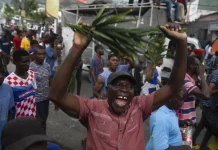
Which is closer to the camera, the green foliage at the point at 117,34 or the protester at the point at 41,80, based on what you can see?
the green foliage at the point at 117,34

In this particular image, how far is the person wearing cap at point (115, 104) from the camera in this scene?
218 cm

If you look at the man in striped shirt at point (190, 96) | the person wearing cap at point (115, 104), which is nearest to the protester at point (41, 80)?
the man in striped shirt at point (190, 96)

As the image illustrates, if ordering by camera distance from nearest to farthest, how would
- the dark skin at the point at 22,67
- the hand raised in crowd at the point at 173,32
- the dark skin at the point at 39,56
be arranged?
the hand raised in crowd at the point at 173,32 → the dark skin at the point at 22,67 → the dark skin at the point at 39,56

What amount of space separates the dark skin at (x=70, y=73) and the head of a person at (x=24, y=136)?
0.42m

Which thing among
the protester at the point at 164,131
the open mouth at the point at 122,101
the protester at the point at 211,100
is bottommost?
the protester at the point at 211,100

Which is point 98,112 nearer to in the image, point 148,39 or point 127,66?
point 148,39

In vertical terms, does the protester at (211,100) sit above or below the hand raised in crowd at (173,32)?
below

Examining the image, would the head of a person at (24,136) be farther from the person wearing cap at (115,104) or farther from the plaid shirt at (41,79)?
the plaid shirt at (41,79)

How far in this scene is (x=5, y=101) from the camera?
339 centimetres

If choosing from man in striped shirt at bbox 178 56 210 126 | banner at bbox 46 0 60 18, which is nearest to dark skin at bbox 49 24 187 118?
man in striped shirt at bbox 178 56 210 126

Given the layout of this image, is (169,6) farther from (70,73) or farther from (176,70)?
(70,73)

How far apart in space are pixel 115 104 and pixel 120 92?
10 centimetres

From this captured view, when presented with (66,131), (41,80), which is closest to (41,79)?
(41,80)

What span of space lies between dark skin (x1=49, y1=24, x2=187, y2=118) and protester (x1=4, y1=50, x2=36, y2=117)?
1.74m
